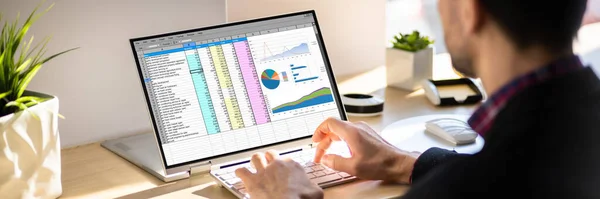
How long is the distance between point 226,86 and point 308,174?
0.26 m

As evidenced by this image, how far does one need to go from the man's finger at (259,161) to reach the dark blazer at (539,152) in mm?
546

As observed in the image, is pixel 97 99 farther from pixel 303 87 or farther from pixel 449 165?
pixel 449 165

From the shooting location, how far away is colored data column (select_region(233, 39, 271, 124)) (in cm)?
165

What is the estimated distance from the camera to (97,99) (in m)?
1.80

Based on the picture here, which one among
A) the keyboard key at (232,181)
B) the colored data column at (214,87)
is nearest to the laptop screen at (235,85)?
the colored data column at (214,87)

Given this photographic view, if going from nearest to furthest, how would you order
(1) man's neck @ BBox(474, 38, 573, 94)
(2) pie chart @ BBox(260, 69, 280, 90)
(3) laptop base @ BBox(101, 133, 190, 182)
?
(1) man's neck @ BBox(474, 38, 573, 94) → (3) laptop base @ BBox(101, 133, 190, 182) → (2) pie chart @ BBox(260, 69, 280, 90)

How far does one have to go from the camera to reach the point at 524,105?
36.8 inches

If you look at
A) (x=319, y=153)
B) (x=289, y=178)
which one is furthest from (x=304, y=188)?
(x=319, y=153)

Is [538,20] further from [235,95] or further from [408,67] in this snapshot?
[408,67]

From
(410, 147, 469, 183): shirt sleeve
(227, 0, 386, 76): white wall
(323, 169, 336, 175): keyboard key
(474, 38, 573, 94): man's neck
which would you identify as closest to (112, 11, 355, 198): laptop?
(323, 169, 336, 175): keyboard key

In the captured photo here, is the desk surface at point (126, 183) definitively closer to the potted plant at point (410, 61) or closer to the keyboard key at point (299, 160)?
the keyboard key at point (299, 160)

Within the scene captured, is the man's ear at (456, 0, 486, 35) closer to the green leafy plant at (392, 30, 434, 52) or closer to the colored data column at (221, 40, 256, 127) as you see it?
the colored data column at (221, 40, 256, 127)

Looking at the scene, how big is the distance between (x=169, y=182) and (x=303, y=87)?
349 mm

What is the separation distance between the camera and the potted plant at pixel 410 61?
6.87ft
